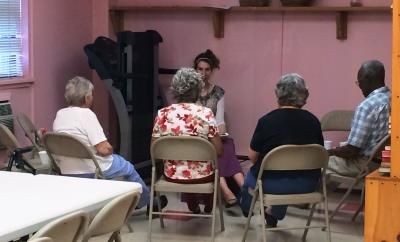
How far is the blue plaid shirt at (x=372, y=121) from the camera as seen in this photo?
505 cm

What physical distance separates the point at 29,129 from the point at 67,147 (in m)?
1.13

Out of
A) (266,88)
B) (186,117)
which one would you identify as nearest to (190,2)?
(266,88)

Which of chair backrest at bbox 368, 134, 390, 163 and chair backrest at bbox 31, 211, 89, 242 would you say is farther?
chair backrest at bbox 368, 134, 390, 163

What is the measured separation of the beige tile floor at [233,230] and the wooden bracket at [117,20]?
2319mm

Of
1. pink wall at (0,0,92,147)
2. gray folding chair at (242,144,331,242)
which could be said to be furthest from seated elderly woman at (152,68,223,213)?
pink wall at (0,0,92,147)

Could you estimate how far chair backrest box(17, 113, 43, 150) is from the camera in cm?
581

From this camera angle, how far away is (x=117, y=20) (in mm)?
7371

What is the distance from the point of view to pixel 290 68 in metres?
6.84

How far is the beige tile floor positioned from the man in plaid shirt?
443 mm

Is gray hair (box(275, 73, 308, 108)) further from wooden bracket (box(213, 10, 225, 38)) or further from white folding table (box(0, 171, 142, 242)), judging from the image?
wooden bracket (box(213, 10, 225, 38))

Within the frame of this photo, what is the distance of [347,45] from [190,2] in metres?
1.60

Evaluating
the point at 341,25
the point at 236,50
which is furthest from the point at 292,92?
the point at 236,50

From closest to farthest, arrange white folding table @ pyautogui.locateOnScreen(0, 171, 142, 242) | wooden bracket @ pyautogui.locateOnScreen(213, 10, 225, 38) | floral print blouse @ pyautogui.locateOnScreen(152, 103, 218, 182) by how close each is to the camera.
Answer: white folding table @ pyautogui.locateOnScreen(0, 171, 142, 242) < floral print blouse @ pyautogui.locateOnScreen(152, 103, 218, 182) < wooden bracket @ pyautogui.locateOnScreen(213, 10, 225, 38)

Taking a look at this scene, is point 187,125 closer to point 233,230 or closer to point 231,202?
point 233,230
